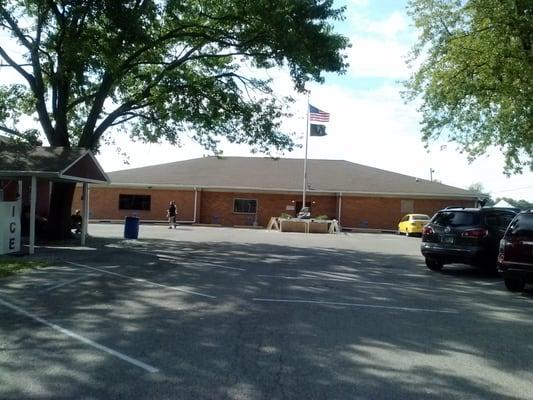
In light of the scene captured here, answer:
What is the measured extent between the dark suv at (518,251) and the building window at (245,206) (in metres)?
31.0

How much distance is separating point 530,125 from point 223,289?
1661 centimetres

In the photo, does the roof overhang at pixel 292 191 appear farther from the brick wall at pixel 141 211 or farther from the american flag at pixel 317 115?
the american flag at pixel 317 115

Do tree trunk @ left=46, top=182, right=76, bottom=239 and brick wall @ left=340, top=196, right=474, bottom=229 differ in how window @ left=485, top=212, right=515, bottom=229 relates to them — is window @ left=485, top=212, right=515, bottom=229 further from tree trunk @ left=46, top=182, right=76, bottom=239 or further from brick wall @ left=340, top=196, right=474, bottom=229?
brick wall @ left=340, top=196, right=474, bottom=229

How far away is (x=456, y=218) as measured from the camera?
585 inches

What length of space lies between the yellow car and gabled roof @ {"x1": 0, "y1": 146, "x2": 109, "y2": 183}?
22151mm

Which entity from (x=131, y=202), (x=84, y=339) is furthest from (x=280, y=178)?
(x=84, y=339)

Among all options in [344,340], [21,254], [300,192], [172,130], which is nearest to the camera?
[344,340]

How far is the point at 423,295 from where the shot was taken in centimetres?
1114

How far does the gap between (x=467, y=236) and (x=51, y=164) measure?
12.3 meters

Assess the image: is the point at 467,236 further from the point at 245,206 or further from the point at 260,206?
the point at 245,206

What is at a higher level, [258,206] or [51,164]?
[51,164]

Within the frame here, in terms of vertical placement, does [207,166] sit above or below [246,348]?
above

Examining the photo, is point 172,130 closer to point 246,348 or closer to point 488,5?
point 488,5

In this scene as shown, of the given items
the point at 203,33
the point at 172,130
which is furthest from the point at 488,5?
the point at 172,130
